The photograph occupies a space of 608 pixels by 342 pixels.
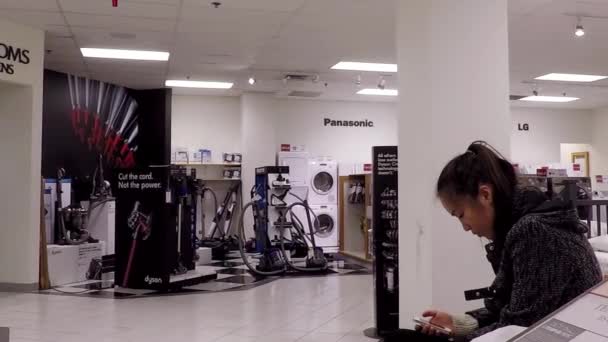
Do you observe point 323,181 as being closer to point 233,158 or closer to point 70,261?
point 233,158

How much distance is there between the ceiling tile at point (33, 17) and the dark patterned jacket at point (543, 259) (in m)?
6.99

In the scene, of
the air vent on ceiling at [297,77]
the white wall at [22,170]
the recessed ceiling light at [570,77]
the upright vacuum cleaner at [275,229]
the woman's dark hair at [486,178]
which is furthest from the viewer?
the recessed ceiling light at [570,77]

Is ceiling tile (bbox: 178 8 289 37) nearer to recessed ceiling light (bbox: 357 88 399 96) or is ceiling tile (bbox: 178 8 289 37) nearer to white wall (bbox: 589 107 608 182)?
recessed ceiling light (bbox: 357 88 399 96)

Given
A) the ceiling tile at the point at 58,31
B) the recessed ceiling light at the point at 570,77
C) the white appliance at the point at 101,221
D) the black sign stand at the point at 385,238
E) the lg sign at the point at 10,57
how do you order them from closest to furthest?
the black sign stand at the point at 385,238 < the lg sign at the point at 10,57 < the ceiling tile at the point at 58,31 < the white appliance at the point at 101,221 < the recessed ceiling light at the point at 570,77

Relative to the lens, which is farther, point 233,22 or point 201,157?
point 201,157

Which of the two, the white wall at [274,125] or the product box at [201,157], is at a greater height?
the white wall at [274,125]

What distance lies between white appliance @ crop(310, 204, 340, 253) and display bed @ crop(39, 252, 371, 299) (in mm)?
1879

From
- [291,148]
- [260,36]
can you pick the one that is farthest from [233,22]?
[291,148]

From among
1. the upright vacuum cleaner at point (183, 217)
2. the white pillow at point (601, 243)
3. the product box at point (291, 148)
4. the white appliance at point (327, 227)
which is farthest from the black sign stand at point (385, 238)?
the product box at point (291, 148)

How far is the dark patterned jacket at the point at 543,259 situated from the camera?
1.56 m

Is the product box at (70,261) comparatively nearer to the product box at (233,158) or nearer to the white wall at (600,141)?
the product box at (233,158)

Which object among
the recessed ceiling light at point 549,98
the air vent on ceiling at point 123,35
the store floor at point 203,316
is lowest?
the store floor at point 203,316

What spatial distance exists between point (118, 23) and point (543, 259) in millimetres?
7237

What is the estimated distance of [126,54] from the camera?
9.36 m
